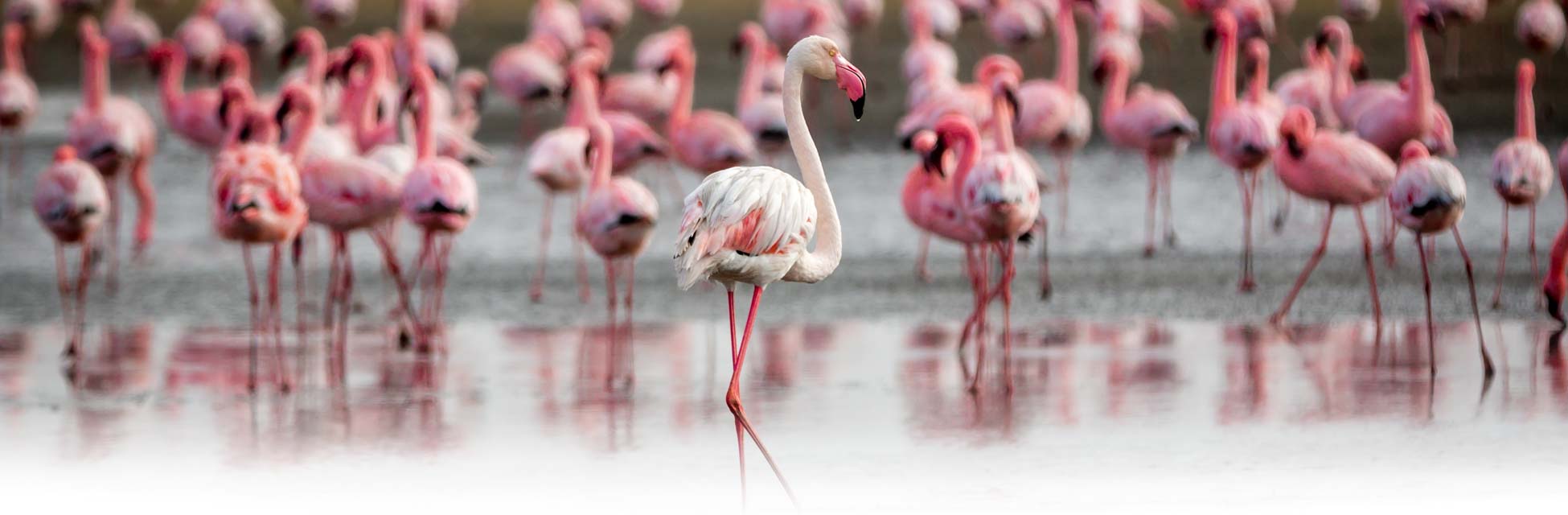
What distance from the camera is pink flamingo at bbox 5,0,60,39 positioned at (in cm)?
1720

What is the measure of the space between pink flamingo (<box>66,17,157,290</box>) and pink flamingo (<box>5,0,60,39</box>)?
5.67m

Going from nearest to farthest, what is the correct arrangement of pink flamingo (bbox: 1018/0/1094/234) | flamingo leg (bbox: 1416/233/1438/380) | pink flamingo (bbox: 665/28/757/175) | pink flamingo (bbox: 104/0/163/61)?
flamingo leg (bbox: 1416/233/1438/380) → pink flamingo (bbox: 665/28/757/175) → pink flamingo (bbox: 1018/0/1094/234) → pink flamingo (bbox: 104/0/163/61)

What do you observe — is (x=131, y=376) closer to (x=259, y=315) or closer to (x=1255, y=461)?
(x=259, y=315)

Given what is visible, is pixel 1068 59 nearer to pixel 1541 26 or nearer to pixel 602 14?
pixel 1541 26

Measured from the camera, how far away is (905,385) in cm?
725

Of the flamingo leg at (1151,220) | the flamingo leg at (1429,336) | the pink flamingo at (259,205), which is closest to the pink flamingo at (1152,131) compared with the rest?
the flamingo leg at (1151,220)

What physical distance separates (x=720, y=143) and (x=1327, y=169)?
3.29m

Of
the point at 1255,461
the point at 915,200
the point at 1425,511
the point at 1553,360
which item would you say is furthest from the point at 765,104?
the point at 1425,511

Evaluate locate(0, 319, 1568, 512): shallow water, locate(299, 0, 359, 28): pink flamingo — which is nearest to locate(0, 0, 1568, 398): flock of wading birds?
locate(0, 319, 1568, 512): shallow water

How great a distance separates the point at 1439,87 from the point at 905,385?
9445 millimetres

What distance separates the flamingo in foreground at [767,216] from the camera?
215 inches

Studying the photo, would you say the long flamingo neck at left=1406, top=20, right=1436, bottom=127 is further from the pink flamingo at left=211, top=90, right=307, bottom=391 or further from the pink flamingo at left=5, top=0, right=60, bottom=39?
the pink flamingo at left=5, top=0, right=60, bottom=39

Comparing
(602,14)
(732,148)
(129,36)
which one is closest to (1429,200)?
(732,148)

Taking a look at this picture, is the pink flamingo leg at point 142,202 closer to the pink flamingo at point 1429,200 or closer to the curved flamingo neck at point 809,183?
the curved flamingo neck at point 809,183
